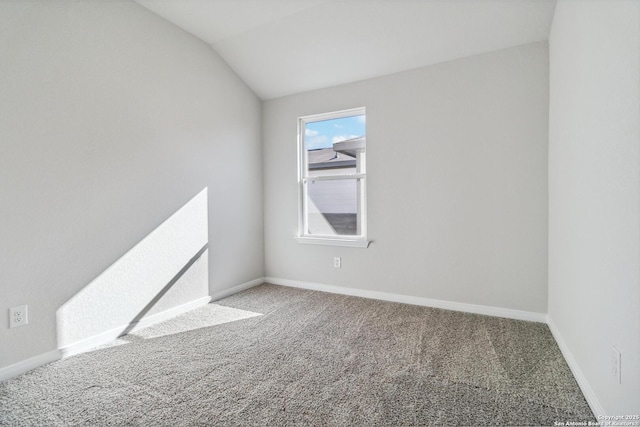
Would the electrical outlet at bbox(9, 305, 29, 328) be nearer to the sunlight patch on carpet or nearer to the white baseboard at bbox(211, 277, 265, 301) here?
the sunlight patch on carpet

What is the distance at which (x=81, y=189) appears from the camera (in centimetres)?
219

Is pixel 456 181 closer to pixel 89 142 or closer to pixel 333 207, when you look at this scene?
pixel 333 207

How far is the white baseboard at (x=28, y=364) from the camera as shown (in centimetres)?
184

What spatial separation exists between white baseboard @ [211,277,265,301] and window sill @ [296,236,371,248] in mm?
761

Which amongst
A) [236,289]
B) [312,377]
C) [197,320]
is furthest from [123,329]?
[312,377]

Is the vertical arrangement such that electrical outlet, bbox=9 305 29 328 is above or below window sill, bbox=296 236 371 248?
below

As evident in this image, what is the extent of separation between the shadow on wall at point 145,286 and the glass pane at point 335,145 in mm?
1340

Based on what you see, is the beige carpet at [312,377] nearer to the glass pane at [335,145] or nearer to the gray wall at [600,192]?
the gray wall at [600,192]

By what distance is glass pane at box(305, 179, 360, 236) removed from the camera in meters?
3.49

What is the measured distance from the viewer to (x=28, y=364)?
1.93 meters

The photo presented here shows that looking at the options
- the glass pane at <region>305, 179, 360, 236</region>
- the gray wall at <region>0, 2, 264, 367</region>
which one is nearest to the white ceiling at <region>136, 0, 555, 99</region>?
the gray wall at <region>0, 2, 264, 367</region>

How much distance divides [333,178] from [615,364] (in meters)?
2.74

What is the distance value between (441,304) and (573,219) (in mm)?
1431

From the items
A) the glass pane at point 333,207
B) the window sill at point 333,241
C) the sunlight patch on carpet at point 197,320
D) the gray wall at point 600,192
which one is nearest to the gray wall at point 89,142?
the sunlight patch on carpet at point 197,320
